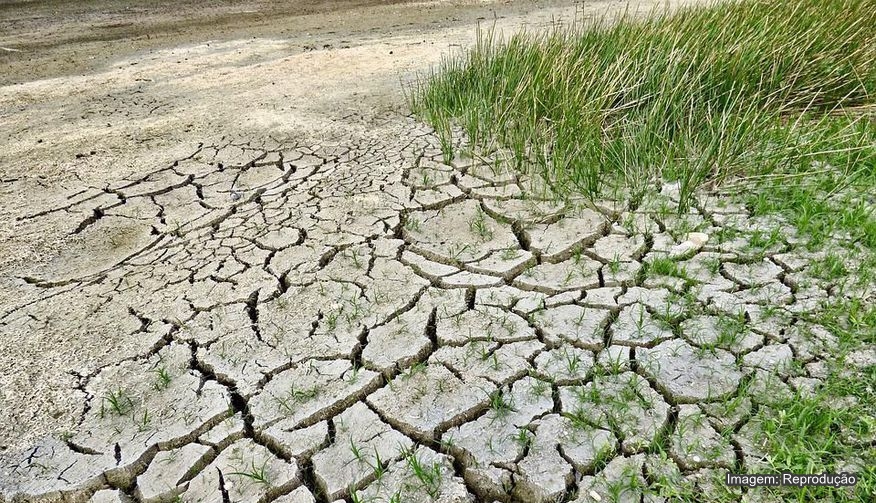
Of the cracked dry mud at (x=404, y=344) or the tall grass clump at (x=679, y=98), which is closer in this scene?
the cracked dry mud at (x=404, y=344)

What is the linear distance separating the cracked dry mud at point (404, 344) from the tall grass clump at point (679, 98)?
286 mm

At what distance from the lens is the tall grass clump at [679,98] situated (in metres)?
3.32

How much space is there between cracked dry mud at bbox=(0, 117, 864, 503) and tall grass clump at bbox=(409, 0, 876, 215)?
29cm

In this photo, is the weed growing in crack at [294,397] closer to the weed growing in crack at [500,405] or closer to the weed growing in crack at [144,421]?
the weed growing in crack at [144,421]

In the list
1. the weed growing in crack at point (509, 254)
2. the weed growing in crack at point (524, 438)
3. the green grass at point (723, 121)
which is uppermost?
the green grass at point (723, 121)

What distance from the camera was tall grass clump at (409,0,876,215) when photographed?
332cm

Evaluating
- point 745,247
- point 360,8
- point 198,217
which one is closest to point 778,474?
point 745,247

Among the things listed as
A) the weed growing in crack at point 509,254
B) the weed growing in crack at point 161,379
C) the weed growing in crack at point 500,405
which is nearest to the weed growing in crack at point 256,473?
the weed growing in crack at point 161,379

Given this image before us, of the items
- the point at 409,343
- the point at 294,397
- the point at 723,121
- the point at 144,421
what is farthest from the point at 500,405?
the point at 723,121

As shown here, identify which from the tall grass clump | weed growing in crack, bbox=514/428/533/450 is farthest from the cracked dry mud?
the tall grass clump

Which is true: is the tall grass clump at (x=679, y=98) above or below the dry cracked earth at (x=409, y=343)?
above

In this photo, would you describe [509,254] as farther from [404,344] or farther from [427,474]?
[427,474]

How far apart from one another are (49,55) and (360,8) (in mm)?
3729

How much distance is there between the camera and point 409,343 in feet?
7.84
